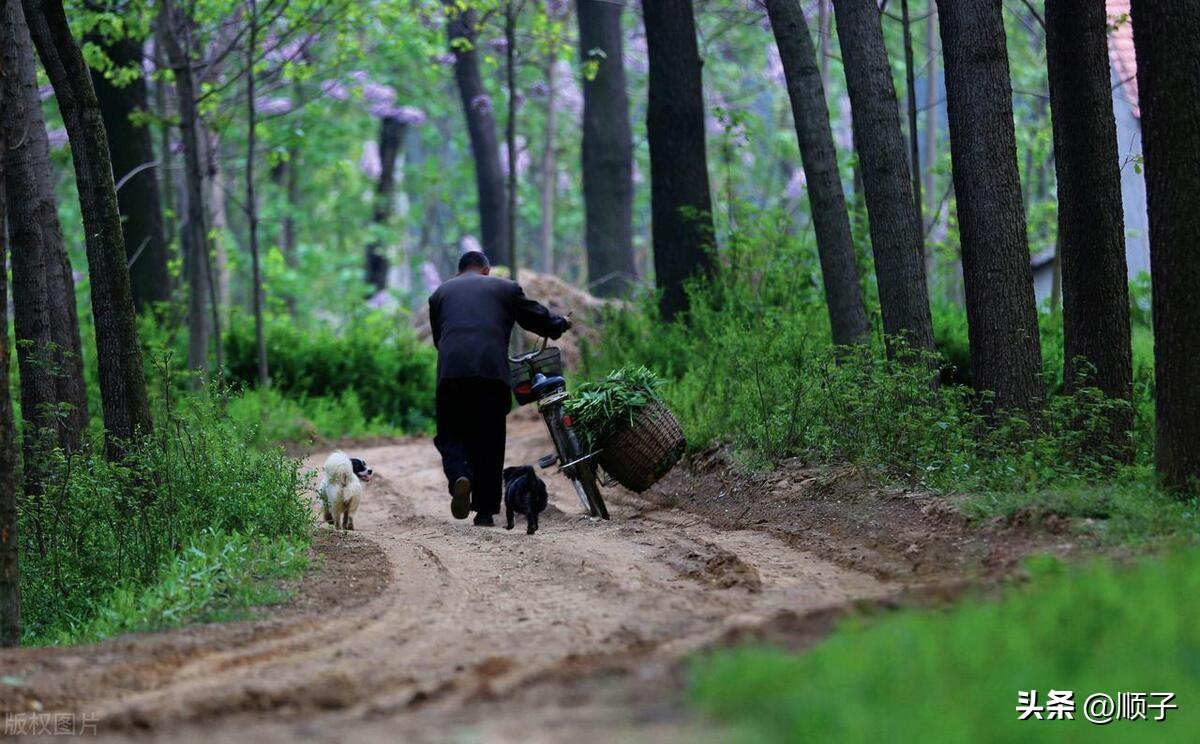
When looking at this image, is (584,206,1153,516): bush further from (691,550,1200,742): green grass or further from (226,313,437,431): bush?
(226,313,437,431): bush

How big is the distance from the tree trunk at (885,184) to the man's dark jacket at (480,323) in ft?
9.61

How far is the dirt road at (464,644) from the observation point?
529 cm

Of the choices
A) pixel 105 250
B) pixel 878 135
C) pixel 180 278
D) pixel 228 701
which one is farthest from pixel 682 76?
pixel 228 701

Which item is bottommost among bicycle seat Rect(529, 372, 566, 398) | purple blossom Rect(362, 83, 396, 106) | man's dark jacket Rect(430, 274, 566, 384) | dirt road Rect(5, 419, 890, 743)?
dirt road Rect(5, 419, 890, 743)

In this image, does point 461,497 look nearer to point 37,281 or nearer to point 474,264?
point 474,264

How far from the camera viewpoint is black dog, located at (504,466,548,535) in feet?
38.1

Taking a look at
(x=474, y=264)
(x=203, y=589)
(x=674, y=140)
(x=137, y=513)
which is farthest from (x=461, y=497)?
(x=674, y=140)

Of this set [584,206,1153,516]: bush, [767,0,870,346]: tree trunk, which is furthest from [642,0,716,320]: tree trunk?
[767,0,870,346]: tree trunk

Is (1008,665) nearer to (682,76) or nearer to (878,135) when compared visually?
(878,135)

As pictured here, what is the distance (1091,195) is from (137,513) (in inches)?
287

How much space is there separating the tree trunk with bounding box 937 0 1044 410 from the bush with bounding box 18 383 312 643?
546 cm

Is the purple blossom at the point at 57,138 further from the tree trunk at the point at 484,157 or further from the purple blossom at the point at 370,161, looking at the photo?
the purple blossom at the point at 370,161

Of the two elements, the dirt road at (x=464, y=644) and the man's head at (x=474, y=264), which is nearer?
the dirt road at (x=464, y=644)

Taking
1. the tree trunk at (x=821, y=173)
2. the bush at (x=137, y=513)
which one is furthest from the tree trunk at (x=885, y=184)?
the bush at (x=137, y=513)
